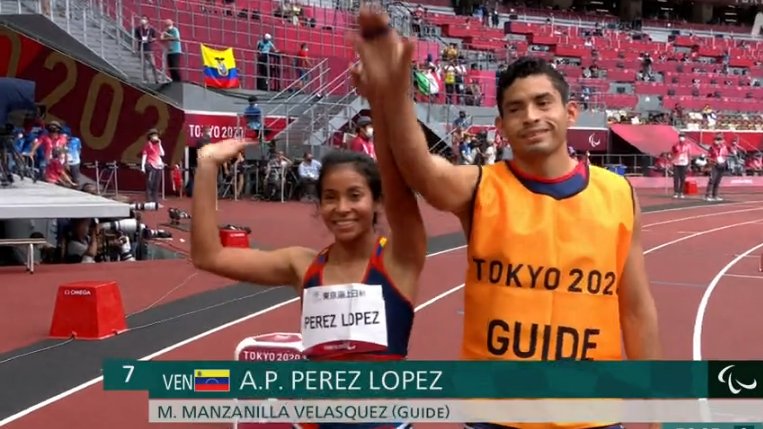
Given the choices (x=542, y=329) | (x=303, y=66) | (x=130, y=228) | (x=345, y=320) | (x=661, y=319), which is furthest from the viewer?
(x=303, y=66)

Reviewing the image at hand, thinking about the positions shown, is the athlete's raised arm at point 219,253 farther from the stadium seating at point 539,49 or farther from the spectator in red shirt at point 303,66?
the spectator in red shirt at point 303,66

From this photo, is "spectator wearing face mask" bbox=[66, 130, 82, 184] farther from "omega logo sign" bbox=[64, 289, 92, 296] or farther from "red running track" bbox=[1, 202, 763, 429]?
"omega logo sign" bbox=[64, 289, 92, 296]

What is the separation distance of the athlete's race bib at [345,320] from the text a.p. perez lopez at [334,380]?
22 cm

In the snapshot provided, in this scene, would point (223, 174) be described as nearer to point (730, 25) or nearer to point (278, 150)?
point (278, 150)

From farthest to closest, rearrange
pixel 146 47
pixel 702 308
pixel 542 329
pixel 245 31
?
pixel 245 31 < pixel 146 47 < pixel 702 308 < pixel 542 329

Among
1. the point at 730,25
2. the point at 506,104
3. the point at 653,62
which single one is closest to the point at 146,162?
the point at 506,104

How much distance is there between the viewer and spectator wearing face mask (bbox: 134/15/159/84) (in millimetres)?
19766

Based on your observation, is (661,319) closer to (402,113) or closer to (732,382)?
(732,382)

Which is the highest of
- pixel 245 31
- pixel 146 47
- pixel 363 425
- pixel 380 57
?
pixel 245 31

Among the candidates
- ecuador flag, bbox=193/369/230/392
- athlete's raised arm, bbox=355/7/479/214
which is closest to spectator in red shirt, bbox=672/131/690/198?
athlete's raised arm, bbox=355/7/479/214

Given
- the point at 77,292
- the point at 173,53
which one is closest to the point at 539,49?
the point at 173,53

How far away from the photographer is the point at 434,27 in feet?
116

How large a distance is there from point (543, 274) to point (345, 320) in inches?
23.8

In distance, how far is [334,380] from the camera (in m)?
2.12
